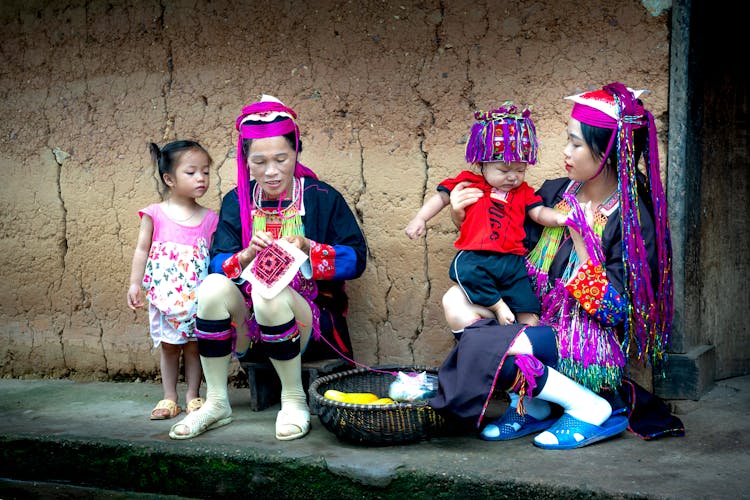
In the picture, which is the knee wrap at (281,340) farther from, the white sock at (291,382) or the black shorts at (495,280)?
the black shorts at (495,280)

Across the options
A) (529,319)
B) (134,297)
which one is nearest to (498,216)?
(529,319)

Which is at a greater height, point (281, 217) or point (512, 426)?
point (281, 217)

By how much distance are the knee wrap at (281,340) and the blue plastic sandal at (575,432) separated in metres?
1.12

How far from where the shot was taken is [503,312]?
3434 mm

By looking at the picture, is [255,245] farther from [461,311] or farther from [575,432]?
[575,432]

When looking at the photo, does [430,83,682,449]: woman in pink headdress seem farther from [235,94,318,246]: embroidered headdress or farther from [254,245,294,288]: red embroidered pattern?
[235,94,318,246]: embroidered headdress

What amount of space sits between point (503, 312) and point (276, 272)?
98 centimetres

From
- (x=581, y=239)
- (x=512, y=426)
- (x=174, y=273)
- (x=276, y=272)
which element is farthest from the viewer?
(x=174, y=273)

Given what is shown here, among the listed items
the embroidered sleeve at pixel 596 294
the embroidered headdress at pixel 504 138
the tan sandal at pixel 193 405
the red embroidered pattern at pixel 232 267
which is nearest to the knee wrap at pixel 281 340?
the red embroidered pattern at pixel 232 267

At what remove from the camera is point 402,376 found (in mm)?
3691

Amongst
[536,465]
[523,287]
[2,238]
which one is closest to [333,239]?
[523,287]

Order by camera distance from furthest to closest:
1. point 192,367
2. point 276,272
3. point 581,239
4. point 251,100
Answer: point 251,100
point 192,367
point 276,272
point 581,239

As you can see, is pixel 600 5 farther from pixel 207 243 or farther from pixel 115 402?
pixel 115 402

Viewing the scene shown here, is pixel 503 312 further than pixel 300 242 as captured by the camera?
No
